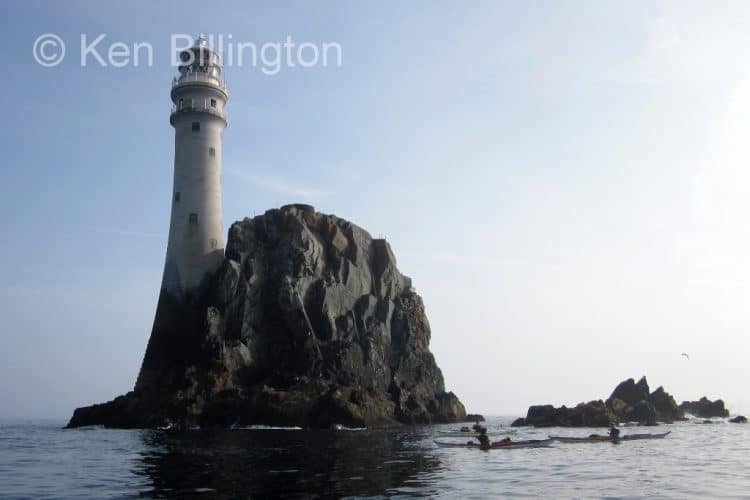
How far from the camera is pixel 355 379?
79500mm

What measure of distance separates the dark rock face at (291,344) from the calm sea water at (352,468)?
52.2 ft

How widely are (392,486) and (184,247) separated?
6139 centimetres

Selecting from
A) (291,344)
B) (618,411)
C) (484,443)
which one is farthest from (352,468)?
(618,411)

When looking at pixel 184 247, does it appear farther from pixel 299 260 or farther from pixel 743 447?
pixel 743 447

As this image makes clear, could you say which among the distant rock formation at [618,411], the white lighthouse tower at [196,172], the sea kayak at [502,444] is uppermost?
the white lighthouse tower at [196,172]

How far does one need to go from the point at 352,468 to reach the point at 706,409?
104024 millimetres

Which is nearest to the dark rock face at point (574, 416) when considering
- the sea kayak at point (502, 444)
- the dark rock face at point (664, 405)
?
the dark rock face at point (664, 405)

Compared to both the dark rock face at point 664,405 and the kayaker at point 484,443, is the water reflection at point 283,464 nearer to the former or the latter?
the kayaker at point 484,443

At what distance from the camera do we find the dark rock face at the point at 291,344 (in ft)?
235

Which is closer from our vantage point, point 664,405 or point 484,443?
point 484,443

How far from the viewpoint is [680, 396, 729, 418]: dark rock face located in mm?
117500

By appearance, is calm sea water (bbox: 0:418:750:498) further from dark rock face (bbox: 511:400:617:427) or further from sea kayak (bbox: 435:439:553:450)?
dark rock face (bbox: 511:400:617:427)

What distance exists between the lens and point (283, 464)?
120ft

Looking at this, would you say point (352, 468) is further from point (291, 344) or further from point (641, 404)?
point (641, 404)
